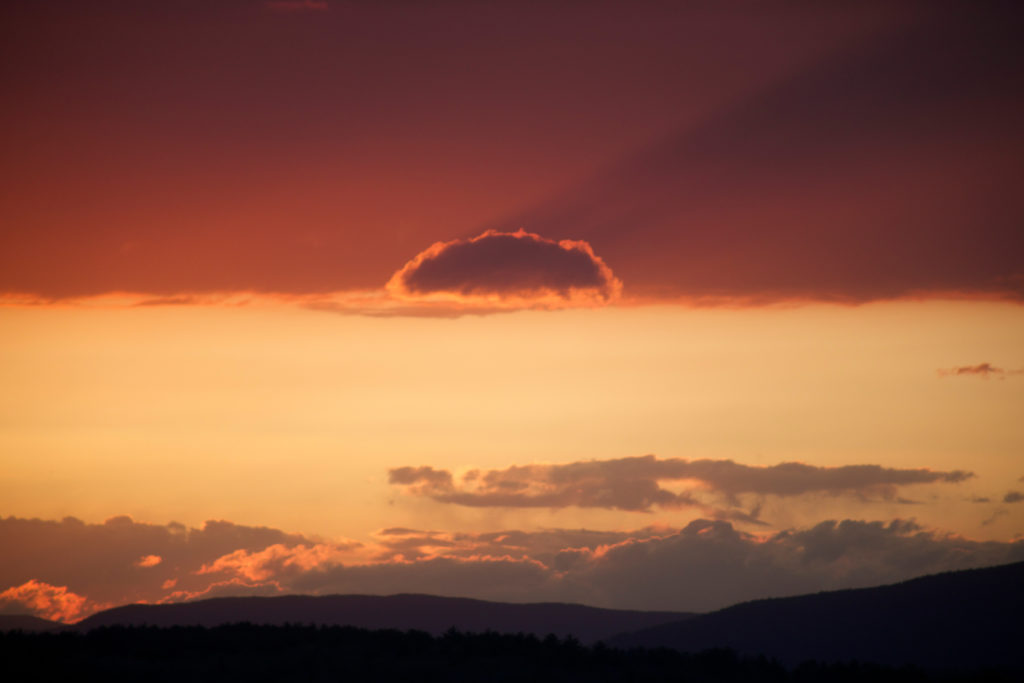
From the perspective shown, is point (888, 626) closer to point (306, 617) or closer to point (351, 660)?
point (351, 660)

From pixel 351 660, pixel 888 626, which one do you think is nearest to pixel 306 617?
pixel 888 626

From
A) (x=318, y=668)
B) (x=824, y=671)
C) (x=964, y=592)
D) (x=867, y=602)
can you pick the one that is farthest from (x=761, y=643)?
(x=318, y=668)

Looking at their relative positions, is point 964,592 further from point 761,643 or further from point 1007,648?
point 761,643

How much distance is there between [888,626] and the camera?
131875 millimetres

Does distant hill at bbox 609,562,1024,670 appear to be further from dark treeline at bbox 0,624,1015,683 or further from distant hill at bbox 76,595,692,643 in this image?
dark treeline at bbox 0,624,1015,683

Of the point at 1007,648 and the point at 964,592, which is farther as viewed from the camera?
the point at 964,592

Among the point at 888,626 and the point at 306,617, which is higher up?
the point at 306,617

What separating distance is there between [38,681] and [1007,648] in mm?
99511

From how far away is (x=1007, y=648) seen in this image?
12081 centimetres

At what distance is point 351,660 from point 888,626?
84159 millimetres

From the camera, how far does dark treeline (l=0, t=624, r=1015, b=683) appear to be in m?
63.5

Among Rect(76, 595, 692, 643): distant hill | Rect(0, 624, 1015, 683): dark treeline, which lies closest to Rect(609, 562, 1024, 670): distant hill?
Rect(76, 595, 692, 643): distant hill

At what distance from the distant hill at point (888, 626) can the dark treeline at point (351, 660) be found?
172 feet

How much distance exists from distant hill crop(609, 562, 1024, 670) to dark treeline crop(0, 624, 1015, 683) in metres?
52.5
